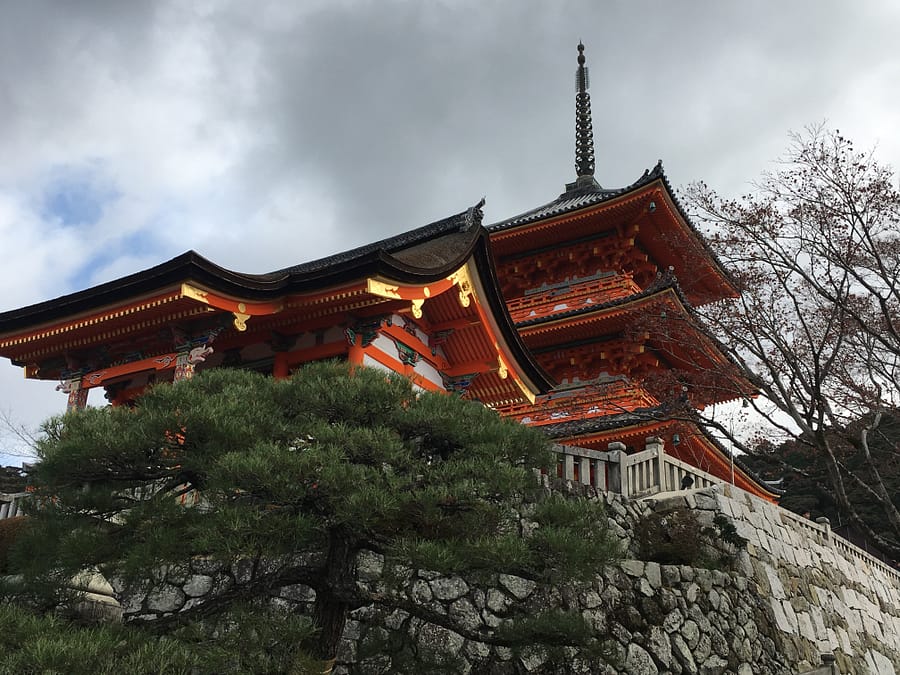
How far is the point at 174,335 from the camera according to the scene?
9195 mm

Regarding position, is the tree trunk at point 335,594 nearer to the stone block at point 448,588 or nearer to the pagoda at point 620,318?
the stone block at point 448,588

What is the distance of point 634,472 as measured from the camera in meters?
9.84

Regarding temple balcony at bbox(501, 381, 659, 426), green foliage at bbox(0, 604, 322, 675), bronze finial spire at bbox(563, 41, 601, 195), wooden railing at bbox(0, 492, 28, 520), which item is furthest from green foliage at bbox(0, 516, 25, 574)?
bronze finial spire at bbox(563, 41, 601, 195)

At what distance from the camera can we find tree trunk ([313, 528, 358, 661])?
487cm

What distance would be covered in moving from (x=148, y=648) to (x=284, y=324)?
6181mm

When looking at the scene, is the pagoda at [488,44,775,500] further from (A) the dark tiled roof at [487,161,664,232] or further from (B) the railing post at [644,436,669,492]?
(B) the railing post at [644,436,669,492]

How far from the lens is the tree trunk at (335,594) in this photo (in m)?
4.87

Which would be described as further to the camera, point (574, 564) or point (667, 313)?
point (667, 313)

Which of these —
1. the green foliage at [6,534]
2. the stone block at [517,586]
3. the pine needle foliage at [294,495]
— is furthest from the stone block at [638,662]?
the green foliage at [6,534]

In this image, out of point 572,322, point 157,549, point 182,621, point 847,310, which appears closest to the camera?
point 157,549

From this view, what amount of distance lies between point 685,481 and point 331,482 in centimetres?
716

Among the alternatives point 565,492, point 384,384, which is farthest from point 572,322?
point 384,384

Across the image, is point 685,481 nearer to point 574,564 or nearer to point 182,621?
point 574,564

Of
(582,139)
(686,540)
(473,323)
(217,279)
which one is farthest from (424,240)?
(582,139)
